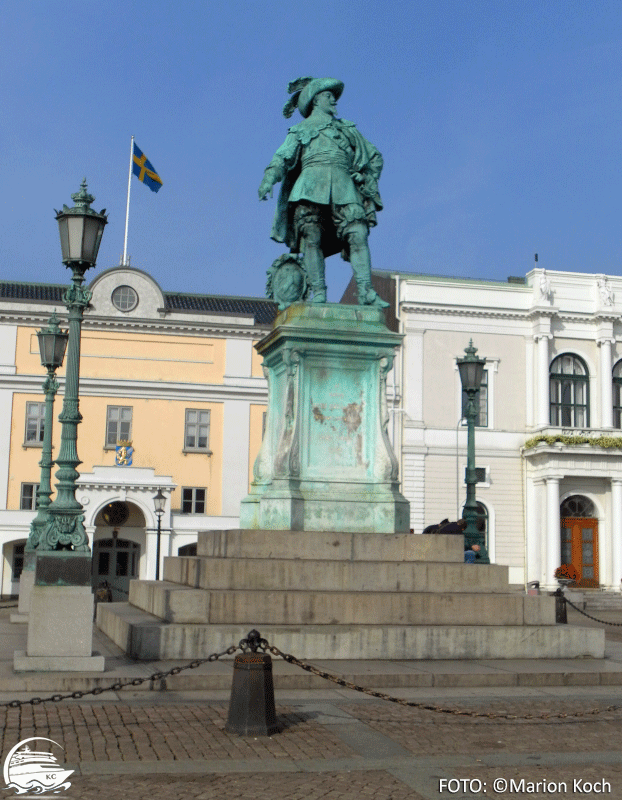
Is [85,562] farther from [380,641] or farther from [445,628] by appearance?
[445,628]

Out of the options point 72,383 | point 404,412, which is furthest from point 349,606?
point 404,412

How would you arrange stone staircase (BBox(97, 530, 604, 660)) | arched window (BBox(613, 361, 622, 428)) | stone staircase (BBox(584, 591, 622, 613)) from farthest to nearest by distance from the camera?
arched window (BBox(613, 361, 622, 428)), stone staircase (BBox(584, 591, 622, 613)), stone staircase (BBox(97, 530, 604, 660))

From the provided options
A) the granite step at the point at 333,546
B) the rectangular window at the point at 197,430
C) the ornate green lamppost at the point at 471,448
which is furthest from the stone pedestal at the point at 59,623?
the rectangular window at the point at 197,430

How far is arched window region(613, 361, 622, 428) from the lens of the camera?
4950 centimetres

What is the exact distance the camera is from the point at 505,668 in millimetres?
11383

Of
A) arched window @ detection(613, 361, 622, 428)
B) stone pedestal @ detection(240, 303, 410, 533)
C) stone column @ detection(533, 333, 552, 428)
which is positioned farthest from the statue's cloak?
arched window @ detection(613, 361, 622, 428)

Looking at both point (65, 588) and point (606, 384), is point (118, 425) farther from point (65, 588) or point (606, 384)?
point (65, 588)

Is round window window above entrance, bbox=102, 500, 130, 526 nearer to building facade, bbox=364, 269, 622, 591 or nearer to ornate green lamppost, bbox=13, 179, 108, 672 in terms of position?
building facade, bbox=364, 269, 622, 591

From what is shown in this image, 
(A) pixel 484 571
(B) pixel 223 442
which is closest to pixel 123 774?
(A) pixel 484 571

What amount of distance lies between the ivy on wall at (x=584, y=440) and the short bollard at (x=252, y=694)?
39895 millimetres

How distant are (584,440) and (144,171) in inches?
917

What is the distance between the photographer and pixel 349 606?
476 inches

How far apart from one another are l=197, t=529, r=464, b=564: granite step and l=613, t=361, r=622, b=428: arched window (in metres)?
38.2

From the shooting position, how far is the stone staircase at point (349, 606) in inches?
454
